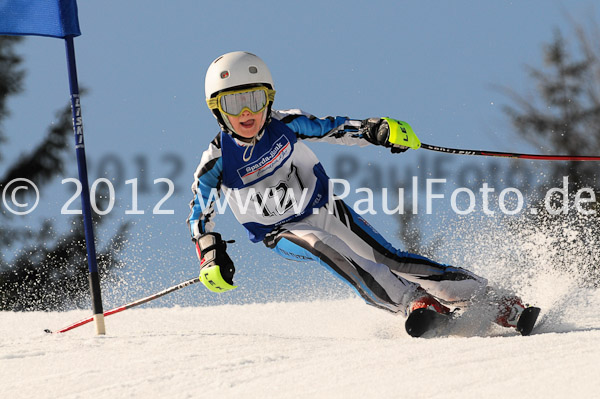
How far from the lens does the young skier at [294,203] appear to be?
13.8ft

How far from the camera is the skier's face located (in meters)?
4.27

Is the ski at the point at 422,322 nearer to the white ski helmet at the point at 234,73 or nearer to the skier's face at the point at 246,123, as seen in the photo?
the skier's face at the point at 246,123

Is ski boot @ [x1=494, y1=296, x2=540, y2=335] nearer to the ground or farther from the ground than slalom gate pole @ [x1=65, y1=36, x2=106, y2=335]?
nearer to the ground

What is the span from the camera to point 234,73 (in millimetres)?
4289

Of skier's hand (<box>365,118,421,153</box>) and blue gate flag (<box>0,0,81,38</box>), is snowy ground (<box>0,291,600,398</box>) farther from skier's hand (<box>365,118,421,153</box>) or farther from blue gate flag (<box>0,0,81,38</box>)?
blue gate flag (<box>0,0,81,38</box>)

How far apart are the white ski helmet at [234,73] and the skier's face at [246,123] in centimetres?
19

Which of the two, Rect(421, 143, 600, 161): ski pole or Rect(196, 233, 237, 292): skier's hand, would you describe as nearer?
Rect(196, 233, 237, 292): skier's hand

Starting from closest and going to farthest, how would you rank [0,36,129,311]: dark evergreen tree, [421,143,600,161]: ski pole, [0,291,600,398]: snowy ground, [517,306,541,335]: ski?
[0,291,600,398]: snowy ground → [517,306,541,335]: ski → [421,143,600,161]: ski pole → [0,36,129,311]: dark evergreen tree

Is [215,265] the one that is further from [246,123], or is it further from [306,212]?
[246,123]

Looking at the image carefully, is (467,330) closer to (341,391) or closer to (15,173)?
(341,391)

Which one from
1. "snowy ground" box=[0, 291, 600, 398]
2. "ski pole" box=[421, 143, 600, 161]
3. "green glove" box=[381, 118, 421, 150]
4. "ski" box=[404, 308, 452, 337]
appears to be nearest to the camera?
"snowy ground" box=[0, 291, 600, 398]

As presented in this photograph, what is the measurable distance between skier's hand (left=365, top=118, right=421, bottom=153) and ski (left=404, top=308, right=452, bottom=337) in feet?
3.91

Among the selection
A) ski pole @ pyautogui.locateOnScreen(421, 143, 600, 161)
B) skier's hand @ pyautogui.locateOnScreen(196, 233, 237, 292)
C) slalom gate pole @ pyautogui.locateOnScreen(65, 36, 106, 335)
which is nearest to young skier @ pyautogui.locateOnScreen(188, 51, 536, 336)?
skier's hand @ pyautogui.locateOnScreen(196, 233, 237, 292)

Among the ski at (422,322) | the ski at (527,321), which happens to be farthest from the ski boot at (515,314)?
the ski at (422,322)
